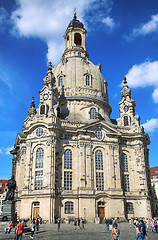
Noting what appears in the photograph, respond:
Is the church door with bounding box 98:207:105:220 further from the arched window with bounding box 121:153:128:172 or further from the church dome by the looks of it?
the church dome

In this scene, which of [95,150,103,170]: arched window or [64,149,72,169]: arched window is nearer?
[64,149,72,169]: arched window

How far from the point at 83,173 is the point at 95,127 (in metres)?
9.52

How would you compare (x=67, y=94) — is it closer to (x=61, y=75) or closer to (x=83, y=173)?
(x=61, y=75)

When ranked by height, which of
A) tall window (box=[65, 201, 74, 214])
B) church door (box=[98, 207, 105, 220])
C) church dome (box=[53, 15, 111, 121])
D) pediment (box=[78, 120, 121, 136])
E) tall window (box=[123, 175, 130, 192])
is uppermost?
church dome (box=[53, 15, 111, 121])

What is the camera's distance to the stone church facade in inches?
1630

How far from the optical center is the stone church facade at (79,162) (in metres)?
41.4

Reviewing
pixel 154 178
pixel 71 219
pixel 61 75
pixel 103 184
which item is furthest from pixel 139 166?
pixel 154 178

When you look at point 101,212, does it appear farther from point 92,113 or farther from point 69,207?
point 92,113

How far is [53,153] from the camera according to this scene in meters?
43.0

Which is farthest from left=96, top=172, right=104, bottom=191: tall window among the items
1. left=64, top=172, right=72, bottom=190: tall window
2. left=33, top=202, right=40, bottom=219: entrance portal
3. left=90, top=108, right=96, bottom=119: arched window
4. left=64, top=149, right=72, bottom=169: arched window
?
left=90, top=108, right=96, bottom=119: arched window

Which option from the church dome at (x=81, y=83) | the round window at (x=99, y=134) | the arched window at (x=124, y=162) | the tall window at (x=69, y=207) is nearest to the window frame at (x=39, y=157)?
the tall window at (x=69, y=207)

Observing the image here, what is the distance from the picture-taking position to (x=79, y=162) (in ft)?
146

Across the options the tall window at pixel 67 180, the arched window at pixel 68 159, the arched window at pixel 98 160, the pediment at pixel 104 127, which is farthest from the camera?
the pediment at pixel 104 127

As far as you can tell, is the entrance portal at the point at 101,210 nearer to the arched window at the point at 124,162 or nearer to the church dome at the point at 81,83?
the arched window at the point at 124,162
